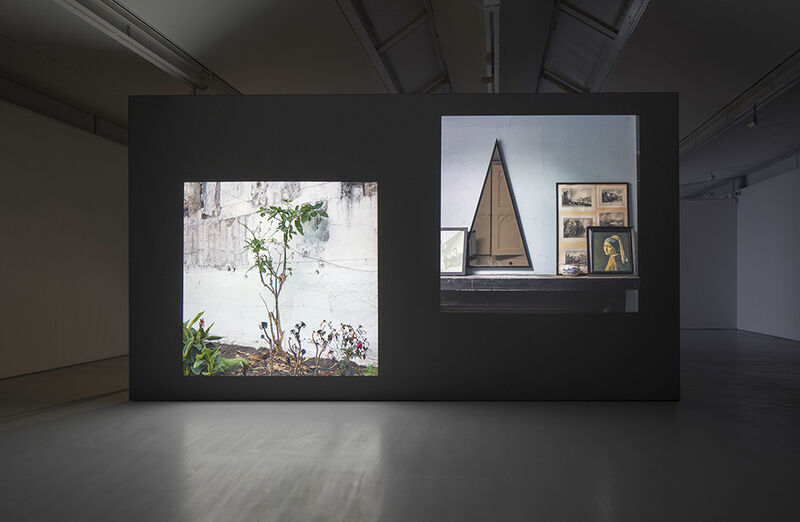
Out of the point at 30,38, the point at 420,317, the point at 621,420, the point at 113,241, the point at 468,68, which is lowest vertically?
the point at 621,420

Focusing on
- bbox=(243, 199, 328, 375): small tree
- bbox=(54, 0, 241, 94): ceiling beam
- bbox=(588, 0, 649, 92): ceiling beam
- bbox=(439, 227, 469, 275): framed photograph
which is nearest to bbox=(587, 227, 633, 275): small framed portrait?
bbox=(439, 227, 469, 275): framed photograph

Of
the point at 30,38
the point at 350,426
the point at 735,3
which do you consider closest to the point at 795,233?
the point at 735,3

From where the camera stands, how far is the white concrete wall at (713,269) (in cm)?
1176

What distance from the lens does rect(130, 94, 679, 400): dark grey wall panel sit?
492 centimetres

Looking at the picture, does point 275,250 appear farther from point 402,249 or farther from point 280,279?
point 402,249

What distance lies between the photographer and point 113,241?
314 inches

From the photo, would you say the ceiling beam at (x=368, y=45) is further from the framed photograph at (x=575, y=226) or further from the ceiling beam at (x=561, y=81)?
the framed photograph at (x=575, y=226)

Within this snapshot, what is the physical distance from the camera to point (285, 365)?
4.94 metres

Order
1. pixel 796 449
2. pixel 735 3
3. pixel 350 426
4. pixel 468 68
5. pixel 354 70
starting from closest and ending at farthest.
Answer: pixel 796 449 → pixel 350 426 → pixel 735 3 → pixel 354 70 → pixel 468 68

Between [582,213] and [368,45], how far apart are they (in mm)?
3189

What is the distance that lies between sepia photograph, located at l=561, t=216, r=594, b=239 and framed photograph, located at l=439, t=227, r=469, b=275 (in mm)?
967

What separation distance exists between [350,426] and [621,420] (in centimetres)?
216

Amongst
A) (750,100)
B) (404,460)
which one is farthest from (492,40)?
(404,460)

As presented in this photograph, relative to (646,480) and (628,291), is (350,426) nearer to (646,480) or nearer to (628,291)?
(646,480)
